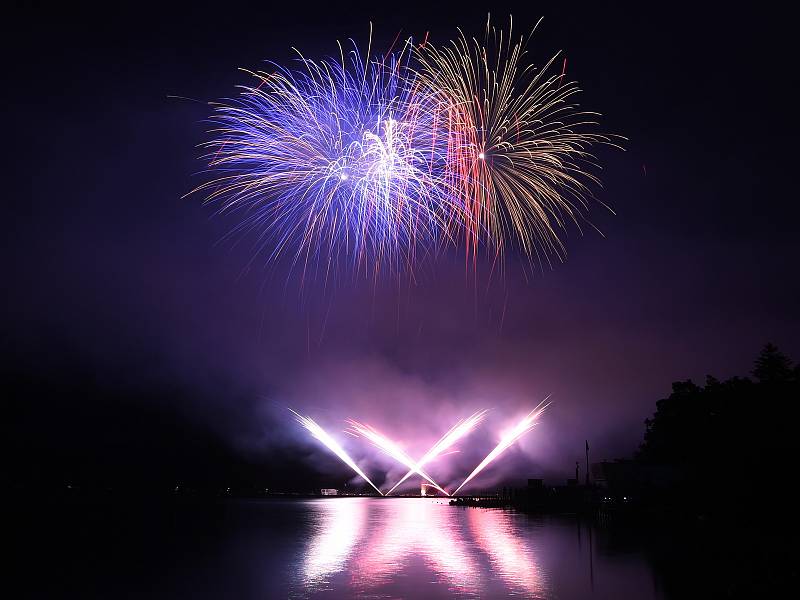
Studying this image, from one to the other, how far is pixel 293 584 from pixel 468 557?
1089cm

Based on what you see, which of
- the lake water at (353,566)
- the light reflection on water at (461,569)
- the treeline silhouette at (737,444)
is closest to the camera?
the light reflection on water at (461,569)

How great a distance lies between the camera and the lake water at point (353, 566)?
76.5 ft

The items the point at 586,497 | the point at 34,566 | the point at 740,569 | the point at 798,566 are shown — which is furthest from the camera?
the point at 586,497

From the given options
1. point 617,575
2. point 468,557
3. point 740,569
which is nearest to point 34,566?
point 468,557

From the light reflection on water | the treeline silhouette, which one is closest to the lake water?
the light reflection on water

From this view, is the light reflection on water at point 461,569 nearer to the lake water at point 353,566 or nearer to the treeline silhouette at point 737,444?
the lake water at point 353,566

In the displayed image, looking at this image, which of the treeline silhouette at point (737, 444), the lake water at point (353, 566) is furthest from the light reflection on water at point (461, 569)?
the treeline silhouette at point (737, 444)

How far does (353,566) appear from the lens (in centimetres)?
2900

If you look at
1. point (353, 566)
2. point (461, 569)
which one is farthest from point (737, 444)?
point (353, 566)

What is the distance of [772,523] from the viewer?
4222 cm

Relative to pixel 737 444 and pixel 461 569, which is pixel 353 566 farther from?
pixel 737 444

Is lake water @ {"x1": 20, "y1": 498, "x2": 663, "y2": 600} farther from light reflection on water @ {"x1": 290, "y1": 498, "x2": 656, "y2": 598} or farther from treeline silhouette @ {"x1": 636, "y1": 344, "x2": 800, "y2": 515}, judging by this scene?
treeline silhouette @ {"x1": 636, "y1": 344, "x2": 800, "y2": 515}

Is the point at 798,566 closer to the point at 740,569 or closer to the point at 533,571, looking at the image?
the point at 740,569

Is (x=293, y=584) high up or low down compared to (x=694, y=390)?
down
